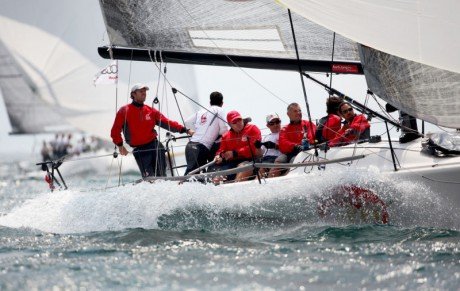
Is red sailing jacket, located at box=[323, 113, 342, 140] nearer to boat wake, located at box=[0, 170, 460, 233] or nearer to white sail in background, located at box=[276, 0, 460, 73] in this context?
boat wake, located at box=[0, 170, 460, 233]

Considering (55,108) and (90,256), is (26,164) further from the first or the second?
(90,256)

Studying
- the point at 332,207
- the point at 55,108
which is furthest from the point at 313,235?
the point at 55,108

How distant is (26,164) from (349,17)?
2371cm

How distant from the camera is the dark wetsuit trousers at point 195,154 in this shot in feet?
27.6

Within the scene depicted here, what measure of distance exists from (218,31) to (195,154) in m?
1.14

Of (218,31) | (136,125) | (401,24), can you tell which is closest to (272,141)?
(218,31)

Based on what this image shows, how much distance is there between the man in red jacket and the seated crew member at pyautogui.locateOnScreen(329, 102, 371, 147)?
155 centimetres

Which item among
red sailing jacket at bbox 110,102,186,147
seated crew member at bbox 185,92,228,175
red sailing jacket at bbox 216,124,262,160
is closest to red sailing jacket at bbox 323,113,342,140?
red sailing jacket at bbox 216,124,262,160

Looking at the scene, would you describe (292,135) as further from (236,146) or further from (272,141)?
(236,146)

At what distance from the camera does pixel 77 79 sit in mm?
15477

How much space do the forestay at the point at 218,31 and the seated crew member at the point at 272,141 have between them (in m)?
0.49

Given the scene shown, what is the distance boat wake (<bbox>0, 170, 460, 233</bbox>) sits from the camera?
6.57 meters

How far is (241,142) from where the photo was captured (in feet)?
26.5

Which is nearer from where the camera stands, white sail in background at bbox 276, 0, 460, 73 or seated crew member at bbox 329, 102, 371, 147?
white sail in background at bbox 276, 0, 460, 73
